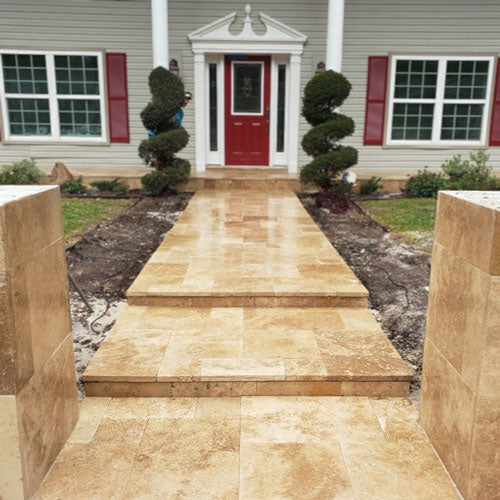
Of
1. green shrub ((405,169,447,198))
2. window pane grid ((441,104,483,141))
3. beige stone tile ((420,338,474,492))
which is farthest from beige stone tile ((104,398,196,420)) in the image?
window pane grid ((441,104,483,141))

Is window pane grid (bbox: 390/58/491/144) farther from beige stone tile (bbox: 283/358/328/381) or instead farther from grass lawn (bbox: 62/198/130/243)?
beige stone tile (bbox: 283/358/328/381)

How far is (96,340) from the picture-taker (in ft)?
11.7

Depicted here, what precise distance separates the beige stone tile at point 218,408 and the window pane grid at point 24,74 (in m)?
8.96

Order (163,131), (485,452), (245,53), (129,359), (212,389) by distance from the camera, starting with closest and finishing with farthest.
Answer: (485,452)
(212,389)
(129,359)
(163,131)
(245,53)

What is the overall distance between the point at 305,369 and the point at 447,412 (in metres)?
0.86

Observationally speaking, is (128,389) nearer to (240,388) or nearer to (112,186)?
(240,388)

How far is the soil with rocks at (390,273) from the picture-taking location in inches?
143

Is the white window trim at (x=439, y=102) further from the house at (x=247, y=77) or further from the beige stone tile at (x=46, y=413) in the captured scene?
the beige stone tile at (x=46, y=413)

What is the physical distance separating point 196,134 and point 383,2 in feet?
13.9

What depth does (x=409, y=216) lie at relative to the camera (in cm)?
743

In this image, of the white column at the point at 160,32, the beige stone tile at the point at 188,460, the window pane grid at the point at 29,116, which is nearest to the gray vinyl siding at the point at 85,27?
the window pane grid at the point at 29,116

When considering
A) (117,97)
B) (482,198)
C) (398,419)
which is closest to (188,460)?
(398,419)

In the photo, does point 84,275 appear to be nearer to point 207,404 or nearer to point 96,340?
point 96,340

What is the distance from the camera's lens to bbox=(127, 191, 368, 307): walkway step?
3910 mm
